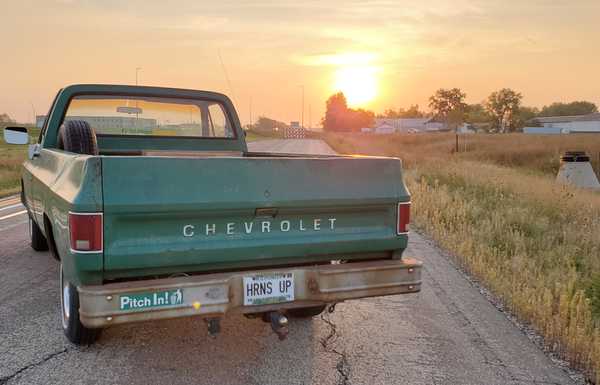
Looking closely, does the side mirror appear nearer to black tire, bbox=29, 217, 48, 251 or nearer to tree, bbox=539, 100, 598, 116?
black tire, bbox=29, 217, 48, 251

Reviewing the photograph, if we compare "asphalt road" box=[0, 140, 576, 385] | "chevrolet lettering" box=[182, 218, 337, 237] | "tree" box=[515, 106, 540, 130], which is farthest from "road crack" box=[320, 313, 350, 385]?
"tree" box=[515, 106, 540, 130]

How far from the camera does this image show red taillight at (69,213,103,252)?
3207 mm

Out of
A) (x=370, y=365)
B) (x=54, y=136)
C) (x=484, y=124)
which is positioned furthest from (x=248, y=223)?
(x=484, y=124)

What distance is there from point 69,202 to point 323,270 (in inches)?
64.9

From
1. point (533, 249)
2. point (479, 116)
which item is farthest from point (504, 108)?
point (533, 249)

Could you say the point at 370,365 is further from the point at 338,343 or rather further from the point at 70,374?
the point at 70,374

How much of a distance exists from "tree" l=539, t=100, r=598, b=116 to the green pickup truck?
619 ft

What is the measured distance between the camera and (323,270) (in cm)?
382

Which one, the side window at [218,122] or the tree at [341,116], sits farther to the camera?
the tree at [341,116]

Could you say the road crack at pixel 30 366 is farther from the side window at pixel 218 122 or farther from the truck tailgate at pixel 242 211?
the side window at pixel 218 122

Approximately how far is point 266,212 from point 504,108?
5460 inches

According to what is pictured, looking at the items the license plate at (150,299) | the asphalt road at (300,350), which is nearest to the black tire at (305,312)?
the asphalt road at (300,350)

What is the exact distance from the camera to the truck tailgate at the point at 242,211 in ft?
10.9

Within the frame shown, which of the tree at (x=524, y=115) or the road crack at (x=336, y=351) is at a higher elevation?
the tree at (x=524, y=115)
